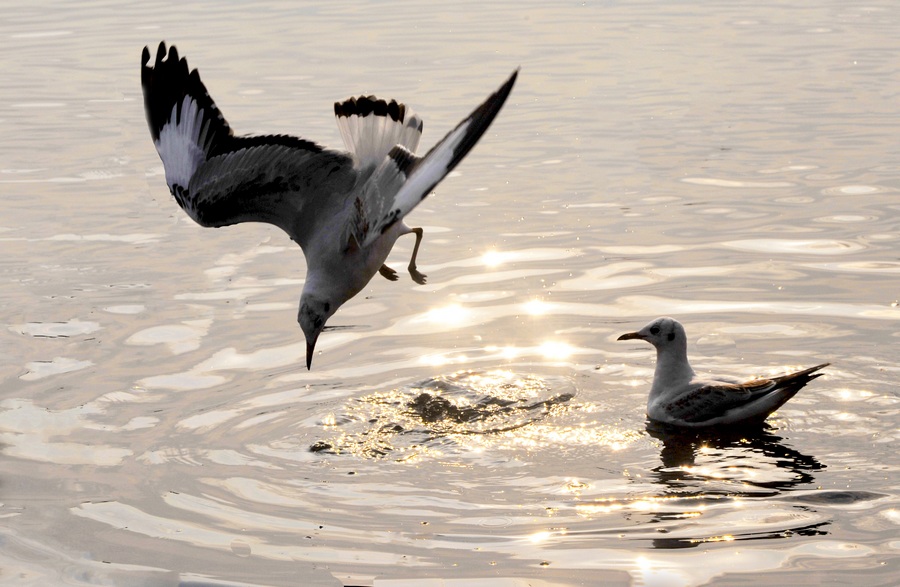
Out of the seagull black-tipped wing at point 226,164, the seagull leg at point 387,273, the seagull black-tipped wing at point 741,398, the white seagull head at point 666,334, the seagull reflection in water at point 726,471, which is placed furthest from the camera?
the seagull leg at point 387,273

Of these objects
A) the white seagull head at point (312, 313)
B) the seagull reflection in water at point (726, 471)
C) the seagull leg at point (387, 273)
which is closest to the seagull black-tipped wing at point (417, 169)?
the white seagull head at point (312, 313)

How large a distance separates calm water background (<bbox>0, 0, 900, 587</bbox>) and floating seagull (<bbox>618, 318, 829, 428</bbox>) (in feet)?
0.57

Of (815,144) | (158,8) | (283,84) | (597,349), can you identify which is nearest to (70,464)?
(597,349)

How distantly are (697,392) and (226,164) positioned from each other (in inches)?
132

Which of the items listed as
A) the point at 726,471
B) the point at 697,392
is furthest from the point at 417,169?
the point at 697,392

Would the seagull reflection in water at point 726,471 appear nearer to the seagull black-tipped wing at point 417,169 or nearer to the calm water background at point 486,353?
the calm water background at point 486,353

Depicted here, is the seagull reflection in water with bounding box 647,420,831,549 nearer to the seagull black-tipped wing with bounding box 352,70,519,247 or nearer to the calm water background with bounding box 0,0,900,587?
the calm water background with bounding box 0,0,900,587

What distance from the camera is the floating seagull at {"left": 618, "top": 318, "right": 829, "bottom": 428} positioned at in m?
8.62

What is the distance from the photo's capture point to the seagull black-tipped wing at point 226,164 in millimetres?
8734

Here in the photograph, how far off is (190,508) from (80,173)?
8.66 metres

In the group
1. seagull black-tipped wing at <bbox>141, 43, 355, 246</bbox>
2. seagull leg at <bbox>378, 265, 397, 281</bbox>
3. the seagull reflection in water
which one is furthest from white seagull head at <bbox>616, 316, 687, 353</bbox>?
seagull black-tipped wing at <bbox>141, 43, 355, 246</bbox>

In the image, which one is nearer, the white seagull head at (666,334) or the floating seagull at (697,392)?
the floating seagull at (697,392)

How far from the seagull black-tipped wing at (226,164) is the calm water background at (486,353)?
1271 millimetres

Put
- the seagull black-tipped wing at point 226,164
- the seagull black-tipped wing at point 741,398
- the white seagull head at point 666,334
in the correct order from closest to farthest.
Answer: the seagull black-tipped wing at point 741,398
the seagull black-tipped wing at point 226,164
the white seagull head at point 666,334
